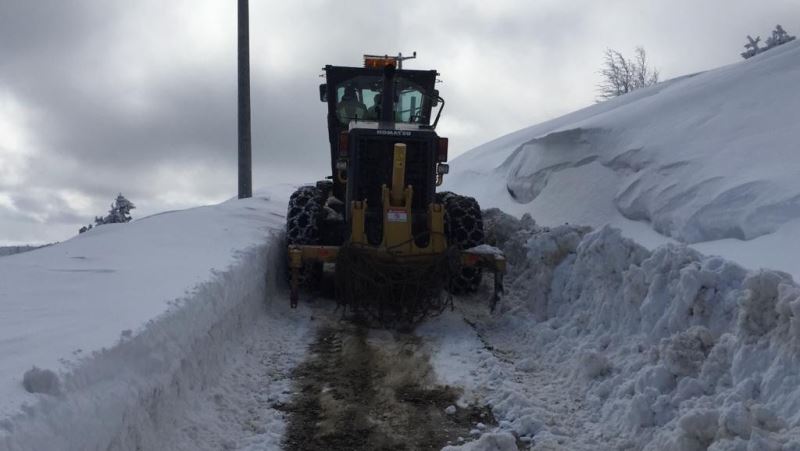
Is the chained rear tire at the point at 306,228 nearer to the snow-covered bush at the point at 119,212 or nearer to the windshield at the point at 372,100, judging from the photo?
the windshield at the point at 372,100

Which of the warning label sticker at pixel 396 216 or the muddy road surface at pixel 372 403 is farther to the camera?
the warning label sticker at pixel 396 216

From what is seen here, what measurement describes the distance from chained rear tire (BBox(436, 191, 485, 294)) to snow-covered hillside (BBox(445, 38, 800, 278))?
1375 millimetres

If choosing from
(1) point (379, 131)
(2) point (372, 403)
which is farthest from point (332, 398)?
(1) point (379, 131)

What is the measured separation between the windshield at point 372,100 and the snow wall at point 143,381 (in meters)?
3.29

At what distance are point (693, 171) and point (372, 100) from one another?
3.83 meters

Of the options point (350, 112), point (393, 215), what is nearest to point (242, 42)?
point (350, 112)

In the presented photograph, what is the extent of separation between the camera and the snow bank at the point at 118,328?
3.07m

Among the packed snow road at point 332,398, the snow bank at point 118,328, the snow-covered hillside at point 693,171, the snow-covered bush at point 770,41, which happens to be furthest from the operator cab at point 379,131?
the snow-covered bush at point 770,41

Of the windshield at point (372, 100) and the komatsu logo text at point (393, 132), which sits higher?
the windshield at point (372, 100)

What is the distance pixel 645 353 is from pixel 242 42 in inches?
401

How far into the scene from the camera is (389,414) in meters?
4.76

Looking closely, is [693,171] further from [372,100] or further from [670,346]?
[670,346]

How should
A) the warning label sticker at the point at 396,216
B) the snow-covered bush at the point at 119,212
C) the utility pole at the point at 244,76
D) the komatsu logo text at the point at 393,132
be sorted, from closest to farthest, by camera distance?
the warning label sticker at the point at 396,216 → the komatsu logo text at the point at 393,132 → the utility pole at the point at 244,76 → the snow-covered bush at the point at 119,212

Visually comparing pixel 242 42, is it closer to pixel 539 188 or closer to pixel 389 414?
pixel 539 188
